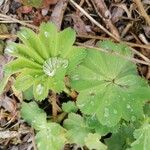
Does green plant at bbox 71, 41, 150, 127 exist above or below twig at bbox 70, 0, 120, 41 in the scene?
below

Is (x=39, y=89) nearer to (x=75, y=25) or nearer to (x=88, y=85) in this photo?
(x=88, y=85)

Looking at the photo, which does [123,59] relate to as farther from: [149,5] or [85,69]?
[149,5]

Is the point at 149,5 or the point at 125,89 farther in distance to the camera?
the point at 149,5

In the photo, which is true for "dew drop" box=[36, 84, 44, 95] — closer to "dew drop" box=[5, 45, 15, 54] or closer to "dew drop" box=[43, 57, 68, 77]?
"dew drop" box=[43, 57, 68, 77]

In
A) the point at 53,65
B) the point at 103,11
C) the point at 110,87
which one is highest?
the point at 103,11

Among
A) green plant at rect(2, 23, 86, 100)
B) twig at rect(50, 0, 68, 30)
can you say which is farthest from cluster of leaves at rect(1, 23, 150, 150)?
twig at rect(50, 0, 68, 30)

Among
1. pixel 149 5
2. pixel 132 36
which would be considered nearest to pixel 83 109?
pixel 132 36

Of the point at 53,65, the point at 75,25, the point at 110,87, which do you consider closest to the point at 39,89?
the point at 53,65
